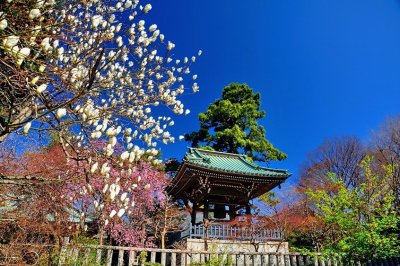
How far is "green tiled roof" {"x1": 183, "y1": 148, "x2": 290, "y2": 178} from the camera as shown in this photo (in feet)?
41.4

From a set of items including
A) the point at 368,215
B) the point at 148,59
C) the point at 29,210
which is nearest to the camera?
the point at 148,59

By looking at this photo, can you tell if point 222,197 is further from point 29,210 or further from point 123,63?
point 123,63

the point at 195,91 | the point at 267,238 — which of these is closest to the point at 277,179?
the point at 267,238

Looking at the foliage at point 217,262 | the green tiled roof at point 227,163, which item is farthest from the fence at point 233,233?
the foliage at point 217,262

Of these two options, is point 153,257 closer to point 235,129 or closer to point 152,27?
point 152,27

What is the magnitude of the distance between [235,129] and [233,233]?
11800mm

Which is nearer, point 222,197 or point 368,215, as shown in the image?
point 368,215

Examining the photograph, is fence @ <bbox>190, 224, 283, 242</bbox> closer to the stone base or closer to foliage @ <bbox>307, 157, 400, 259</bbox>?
the stone base

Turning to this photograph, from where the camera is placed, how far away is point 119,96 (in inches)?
213

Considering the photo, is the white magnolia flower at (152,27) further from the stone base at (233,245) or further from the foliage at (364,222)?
the stone base at (233,245)

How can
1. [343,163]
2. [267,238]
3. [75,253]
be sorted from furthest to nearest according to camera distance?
[343,163] → [267,238] → [75,253]

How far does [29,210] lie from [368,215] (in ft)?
34.3

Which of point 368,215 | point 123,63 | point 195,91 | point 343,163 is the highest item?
point 343,163

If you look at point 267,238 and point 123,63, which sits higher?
point 123,63
